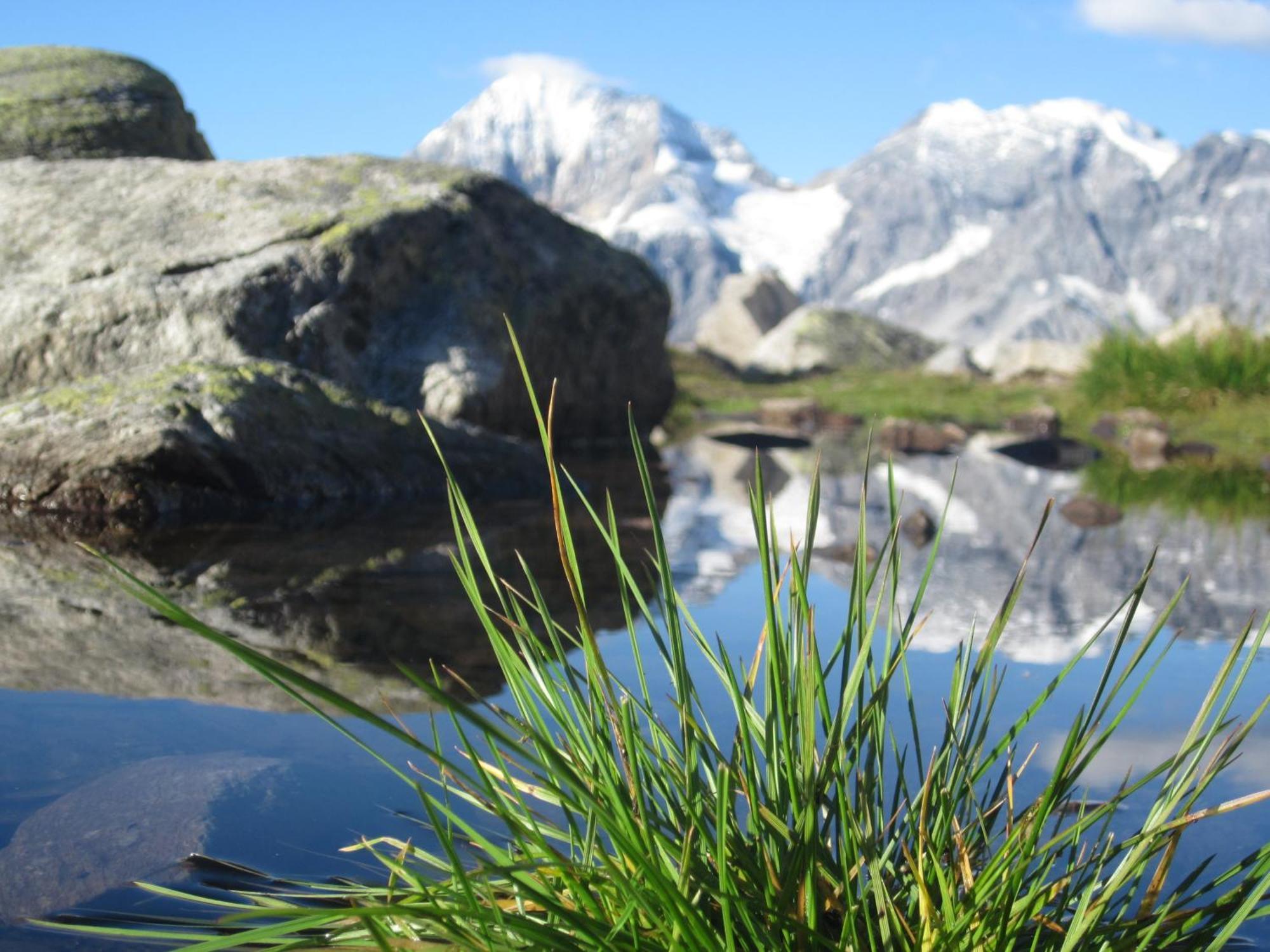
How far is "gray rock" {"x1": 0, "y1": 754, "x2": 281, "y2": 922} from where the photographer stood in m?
1.42

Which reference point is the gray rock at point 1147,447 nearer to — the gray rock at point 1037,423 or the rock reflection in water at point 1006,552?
the gray rock at point 1037,423

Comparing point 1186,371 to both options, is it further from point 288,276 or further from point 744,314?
point 744,314

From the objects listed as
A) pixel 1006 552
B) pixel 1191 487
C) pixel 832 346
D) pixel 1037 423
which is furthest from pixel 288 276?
pixel 832 346

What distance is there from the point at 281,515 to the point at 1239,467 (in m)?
6.28

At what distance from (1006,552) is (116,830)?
11.6 feet

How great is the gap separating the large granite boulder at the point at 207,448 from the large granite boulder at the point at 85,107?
357 centimetres

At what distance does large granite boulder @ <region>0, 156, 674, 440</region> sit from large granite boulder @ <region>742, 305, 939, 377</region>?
18.4 metres

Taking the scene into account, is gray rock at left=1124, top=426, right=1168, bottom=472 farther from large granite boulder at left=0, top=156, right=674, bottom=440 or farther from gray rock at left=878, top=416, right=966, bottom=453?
large granite boulder at left=0, top=156, right=674, bottom=440

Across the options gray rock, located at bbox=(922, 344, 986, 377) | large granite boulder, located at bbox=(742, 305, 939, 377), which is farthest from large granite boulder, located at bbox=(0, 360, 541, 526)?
large granite boulder, located at bbox=(742, 305, 939, 377)

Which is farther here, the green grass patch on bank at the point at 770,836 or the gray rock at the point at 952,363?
the gray rock at the point at 952,363

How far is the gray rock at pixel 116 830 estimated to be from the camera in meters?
1.42

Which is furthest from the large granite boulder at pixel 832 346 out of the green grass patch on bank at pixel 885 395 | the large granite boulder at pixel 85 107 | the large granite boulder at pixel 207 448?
the large granite boulder at pixel 207 448

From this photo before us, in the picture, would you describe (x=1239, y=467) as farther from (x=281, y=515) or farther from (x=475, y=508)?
(x=281, y=515)

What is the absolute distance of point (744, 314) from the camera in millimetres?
35594
